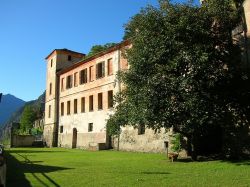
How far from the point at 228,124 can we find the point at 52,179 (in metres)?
10.6

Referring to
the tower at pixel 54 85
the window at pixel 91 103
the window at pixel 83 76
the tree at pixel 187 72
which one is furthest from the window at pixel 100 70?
the tree at pixel 187 72

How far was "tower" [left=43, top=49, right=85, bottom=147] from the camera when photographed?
48.7 metres

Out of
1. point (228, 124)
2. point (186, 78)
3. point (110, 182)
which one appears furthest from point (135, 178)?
point (228, 124)

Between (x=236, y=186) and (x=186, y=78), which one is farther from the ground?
(x=186, y=78)

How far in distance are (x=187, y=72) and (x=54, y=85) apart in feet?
105

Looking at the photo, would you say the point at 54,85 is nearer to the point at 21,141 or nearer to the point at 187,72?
the point at 21,141

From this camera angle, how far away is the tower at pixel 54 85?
48.7 metres

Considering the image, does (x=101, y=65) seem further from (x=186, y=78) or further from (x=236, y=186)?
(x=236, y=186)

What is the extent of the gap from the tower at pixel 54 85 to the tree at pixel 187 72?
1133 inches

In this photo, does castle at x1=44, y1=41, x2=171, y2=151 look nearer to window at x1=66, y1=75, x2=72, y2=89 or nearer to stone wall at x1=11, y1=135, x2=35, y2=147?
window at x1=66, y1=75, x2=72, y2=89

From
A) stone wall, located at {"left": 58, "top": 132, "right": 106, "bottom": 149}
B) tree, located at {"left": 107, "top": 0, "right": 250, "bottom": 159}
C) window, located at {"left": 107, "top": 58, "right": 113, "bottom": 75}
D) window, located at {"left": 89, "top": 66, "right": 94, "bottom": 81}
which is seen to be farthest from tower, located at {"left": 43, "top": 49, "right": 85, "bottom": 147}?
tree, located at {"left": 107, "top": 0, "right": 250, "bottom": 159}

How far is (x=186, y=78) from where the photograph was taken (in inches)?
734

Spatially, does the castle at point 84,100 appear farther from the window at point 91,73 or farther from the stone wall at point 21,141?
the stone wall at point 21,141

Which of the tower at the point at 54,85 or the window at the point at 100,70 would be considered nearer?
the window at the point at 100,70
